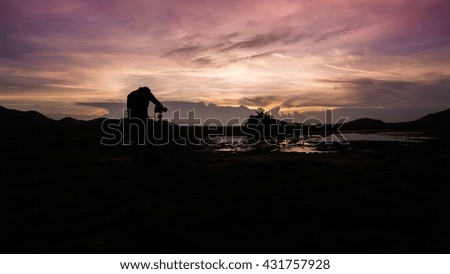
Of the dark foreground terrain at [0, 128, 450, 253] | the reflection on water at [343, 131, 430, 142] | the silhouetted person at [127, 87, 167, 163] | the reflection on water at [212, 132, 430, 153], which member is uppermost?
the silhouetted person at [127, 87, 167, 163]

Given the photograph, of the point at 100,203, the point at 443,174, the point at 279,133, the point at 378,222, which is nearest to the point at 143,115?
the point at 100,203

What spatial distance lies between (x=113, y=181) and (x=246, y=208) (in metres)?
5.11

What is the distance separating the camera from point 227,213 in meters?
6.18

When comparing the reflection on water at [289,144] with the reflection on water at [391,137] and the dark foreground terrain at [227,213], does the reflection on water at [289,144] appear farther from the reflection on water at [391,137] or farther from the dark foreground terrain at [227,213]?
the dark foreground terrain at [227,213]

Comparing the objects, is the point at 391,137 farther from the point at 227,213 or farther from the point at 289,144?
the point at 227,213

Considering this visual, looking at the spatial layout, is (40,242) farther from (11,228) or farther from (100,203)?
(100,203)

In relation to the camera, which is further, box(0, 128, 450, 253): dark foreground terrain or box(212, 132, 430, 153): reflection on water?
box(212, 132, 430, 153): reflection on water

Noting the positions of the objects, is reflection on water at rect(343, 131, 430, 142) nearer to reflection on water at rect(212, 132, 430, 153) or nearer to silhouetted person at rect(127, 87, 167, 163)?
reflection on water at rect(212, 132, 430, 153)

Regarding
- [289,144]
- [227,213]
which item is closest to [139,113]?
[227,213]

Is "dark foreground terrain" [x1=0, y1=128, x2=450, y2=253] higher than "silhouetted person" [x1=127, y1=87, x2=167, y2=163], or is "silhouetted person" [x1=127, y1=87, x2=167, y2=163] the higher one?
"silhouetted person" [x1=127, y1=87, x2=167, y2=163]

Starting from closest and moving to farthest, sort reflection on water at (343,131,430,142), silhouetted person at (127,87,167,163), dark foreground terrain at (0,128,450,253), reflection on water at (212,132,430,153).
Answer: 1. dark foreground terrain at (0,128,450,253)
2. silhouetted person at (127,87,167,163)
3. reflection on water at (212,132,430,153)
4. reflection on water at (343,131,430,142)

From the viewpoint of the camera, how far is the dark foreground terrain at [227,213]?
4.75 meters

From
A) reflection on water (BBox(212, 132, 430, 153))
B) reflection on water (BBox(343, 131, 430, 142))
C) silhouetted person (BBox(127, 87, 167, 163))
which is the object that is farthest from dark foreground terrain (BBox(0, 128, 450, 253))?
reflection on water (BBox(343, 131, 430, 142))

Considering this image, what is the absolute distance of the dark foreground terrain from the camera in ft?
15.6
